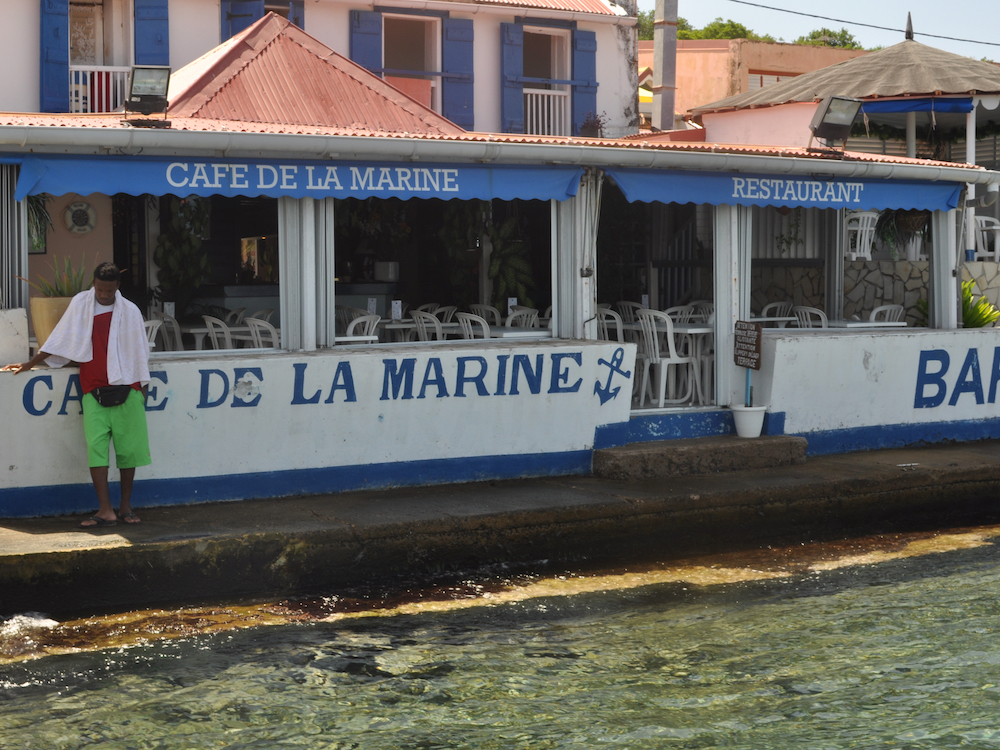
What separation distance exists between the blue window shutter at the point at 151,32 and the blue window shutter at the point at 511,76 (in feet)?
17.9

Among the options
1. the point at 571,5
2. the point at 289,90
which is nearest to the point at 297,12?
the point at 571,5

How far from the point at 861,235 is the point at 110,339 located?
31.3 feet

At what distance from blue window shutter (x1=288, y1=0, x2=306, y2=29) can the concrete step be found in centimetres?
1051

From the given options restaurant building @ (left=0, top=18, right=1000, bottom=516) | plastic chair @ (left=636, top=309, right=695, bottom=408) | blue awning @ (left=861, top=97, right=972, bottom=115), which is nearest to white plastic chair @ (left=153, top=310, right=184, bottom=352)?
restaurant building @ (left=0, top=18, right=1000, bottom=516)

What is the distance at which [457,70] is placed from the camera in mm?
18625

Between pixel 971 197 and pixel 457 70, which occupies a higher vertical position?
pixel 457 70

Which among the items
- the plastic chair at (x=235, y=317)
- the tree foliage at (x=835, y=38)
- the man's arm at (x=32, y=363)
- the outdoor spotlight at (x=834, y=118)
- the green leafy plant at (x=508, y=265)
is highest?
the tree foliage at (x=835, y=38)

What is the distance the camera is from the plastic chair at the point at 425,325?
1078 cm

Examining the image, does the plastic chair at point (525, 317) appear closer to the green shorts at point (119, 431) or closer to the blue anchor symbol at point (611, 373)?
the blue anchor symbol at point (611, 373)

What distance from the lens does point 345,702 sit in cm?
590

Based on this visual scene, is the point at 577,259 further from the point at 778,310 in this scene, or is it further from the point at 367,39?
the point at 367,39

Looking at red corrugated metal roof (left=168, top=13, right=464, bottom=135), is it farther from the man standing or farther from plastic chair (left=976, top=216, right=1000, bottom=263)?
plastic chair (left=976, top=216, right=1000, bottom=263)

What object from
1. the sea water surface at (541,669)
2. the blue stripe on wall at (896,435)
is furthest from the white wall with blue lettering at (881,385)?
the sea water surface at (541,669)

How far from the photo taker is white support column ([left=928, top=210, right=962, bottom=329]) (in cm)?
1146
